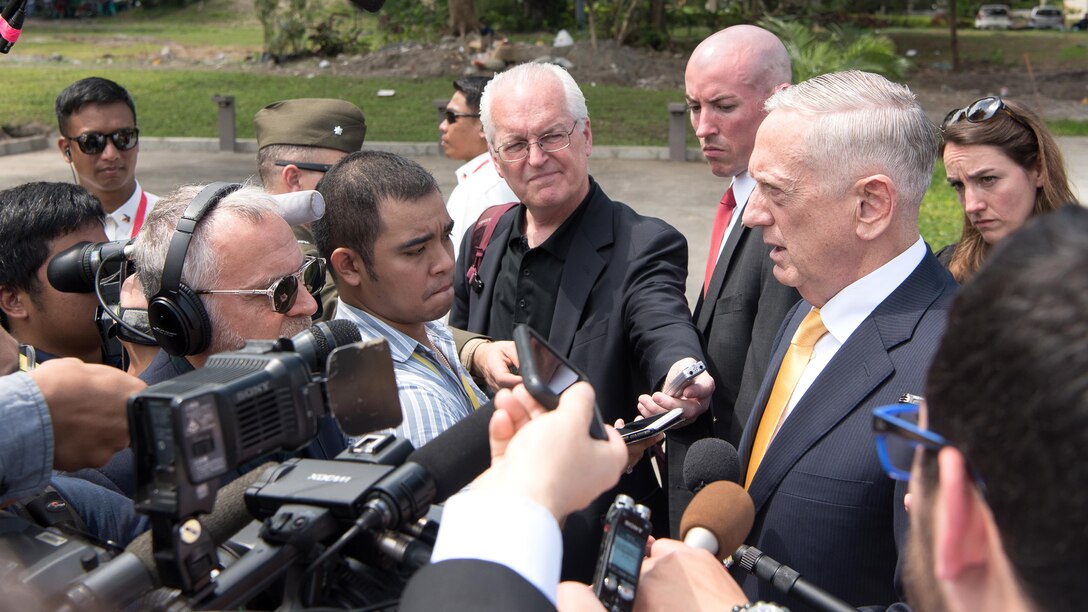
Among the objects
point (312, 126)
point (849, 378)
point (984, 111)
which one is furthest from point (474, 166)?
point (849, 378)

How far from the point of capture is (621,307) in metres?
3.58

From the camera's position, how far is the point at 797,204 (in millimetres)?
2689

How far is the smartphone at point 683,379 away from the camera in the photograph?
292 centimetres

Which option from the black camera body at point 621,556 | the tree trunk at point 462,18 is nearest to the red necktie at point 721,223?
the black camera body at point 621,556

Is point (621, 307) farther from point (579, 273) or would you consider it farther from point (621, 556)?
point (621, 556)

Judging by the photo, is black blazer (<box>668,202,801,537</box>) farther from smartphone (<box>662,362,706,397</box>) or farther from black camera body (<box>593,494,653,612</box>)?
black camera body (<box>593,494,653,612</box>)

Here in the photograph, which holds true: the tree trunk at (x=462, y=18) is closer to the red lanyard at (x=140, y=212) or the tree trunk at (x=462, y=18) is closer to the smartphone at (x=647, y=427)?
the red lanyard at (x=140, y=212)

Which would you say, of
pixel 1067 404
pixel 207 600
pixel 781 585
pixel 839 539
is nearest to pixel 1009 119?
pixel 839 539

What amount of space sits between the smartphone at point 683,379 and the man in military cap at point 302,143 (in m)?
2.54

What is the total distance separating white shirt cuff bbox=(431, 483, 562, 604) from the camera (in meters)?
1.29

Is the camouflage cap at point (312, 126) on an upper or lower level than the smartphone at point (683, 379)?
→ upper

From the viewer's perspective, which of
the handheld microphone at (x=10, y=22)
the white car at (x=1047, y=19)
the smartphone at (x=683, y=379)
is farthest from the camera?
the white car at (x=1047, y=19)

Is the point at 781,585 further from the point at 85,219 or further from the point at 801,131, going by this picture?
the point at 85,219

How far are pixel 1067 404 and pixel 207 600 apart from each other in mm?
1086
